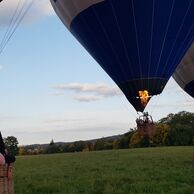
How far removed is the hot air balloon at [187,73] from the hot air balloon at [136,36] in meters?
3.70

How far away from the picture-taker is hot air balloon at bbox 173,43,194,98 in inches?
774

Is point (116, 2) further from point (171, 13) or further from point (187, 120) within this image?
point (187, 120)

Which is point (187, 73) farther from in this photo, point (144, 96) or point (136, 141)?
point (136, 141)

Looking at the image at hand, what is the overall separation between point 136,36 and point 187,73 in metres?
6.15

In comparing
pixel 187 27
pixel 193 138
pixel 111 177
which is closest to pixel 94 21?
pixel 187 27

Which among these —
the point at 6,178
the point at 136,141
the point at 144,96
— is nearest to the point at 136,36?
the point at 144,96

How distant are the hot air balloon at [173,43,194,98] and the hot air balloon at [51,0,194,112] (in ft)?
12.1

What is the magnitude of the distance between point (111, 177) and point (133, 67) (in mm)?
3787

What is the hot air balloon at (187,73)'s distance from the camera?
19652 millimetres

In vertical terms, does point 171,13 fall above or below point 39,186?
above

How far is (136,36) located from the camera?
1498cm

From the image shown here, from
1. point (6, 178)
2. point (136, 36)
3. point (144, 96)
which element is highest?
point (136, 36)

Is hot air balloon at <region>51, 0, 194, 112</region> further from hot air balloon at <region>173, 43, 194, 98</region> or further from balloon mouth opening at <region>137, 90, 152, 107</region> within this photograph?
hot air balloon at <region>173, 43, 194, 98</region>

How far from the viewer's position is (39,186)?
12.2m
